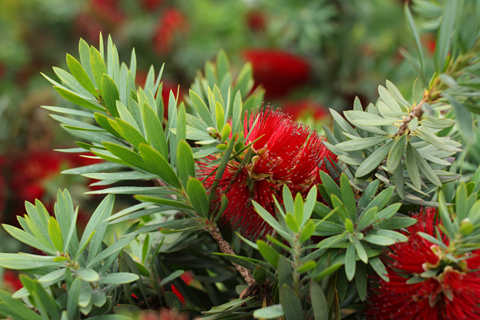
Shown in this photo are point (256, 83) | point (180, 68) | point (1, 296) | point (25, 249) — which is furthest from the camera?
point (180, 68)

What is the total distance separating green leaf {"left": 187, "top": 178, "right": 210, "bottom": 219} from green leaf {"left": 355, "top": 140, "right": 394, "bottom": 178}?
0.26 feet

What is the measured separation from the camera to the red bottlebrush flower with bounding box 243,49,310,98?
83 centimetres

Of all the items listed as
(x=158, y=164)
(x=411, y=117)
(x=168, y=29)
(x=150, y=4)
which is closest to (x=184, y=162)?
(x=158, y=164)

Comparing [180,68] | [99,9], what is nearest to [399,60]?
[180,68]

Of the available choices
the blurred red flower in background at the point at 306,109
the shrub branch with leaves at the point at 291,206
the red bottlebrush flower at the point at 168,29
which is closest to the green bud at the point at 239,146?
the shrub branch with leaves at the point at 291,206

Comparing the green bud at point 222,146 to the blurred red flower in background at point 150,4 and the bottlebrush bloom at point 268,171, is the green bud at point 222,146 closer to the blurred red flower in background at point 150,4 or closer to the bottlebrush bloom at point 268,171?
the bottlebrush bloom at point 268,171

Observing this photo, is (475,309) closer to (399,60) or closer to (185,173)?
(185,173)

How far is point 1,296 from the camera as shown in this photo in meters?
0.18

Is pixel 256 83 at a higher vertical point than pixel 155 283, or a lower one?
higher

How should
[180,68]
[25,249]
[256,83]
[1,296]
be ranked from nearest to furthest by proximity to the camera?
1. [1,296]
2. [25,249]
3. [256,83]
4. [180,68]

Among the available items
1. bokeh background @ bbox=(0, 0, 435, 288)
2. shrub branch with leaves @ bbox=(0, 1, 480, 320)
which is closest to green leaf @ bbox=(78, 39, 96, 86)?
shrub branch with leaves @ bbox=(0, 1, 480, 320)

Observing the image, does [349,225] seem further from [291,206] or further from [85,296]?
[85,296]

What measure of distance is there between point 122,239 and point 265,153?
0.09 meters

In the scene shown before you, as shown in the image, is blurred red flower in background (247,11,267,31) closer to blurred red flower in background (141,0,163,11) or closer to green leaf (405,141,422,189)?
blurred red flower in background (141,0,163,11)
